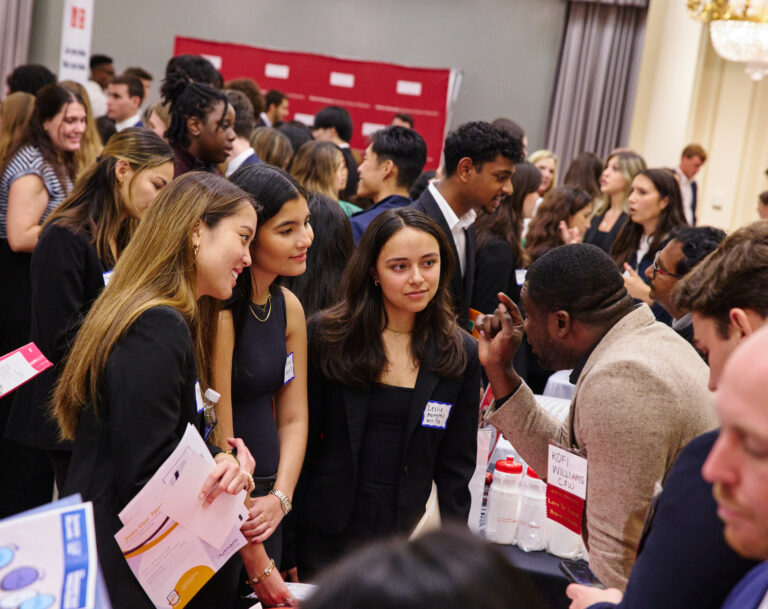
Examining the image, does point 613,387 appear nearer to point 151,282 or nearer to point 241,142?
point 151,282

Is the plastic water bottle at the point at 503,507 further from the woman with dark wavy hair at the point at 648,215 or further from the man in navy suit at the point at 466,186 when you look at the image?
the woman with dark wavy hair at the point at 648,215

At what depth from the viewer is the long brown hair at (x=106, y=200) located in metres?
2.72

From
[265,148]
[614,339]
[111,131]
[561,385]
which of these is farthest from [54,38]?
[614,339]

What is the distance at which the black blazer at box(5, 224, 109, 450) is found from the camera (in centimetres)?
266

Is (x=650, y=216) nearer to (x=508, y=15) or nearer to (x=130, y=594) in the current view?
(x=130, y=594)

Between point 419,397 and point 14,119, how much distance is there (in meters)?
2.47

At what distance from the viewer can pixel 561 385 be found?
3.89 m

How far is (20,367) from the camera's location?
199 centimetres

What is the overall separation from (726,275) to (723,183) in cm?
908

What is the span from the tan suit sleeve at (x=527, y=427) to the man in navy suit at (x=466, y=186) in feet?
3.61

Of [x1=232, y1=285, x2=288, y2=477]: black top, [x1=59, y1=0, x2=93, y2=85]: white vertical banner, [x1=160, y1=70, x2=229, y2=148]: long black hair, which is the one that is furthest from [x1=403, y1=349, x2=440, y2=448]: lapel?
[x1=59, y1=0, x2=93, y2=85]: white vertical banner

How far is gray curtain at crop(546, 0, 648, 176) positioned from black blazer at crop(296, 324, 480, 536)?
8.31 m

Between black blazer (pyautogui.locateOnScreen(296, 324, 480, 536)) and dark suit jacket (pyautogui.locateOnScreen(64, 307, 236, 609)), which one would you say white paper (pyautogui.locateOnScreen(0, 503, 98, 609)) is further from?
black blazer (pyautogui.locateOnScreen(296, 324, 480, 536))

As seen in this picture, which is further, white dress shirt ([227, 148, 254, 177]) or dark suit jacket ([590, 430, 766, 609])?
white dress shirt ([227, 148, 254, 177])
